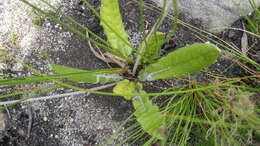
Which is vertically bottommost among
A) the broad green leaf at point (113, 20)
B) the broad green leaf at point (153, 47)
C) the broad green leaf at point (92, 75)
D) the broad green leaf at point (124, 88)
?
the broad green leaf at point (124, 88)

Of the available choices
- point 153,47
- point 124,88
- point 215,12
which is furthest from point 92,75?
point 215,12

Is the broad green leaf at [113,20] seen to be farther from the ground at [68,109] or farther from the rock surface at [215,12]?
→ the rock surface at [215,12]

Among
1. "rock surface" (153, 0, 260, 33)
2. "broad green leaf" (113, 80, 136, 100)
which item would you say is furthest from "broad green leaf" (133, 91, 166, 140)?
"rock surface" (153, 0, 260, 33)

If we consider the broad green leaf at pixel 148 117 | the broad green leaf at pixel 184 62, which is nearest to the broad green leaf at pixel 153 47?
the broad green leaf at pixel 184 62

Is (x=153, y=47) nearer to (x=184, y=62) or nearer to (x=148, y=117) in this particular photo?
(x=184, y=62)

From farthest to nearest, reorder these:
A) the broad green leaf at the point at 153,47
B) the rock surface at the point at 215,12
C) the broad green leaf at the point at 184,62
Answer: the rock surface at the point at 215,12, the broad green leaf at the point at 153,47, the broad green leaf at the point at 184,62

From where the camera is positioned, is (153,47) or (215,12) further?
(215,12)
